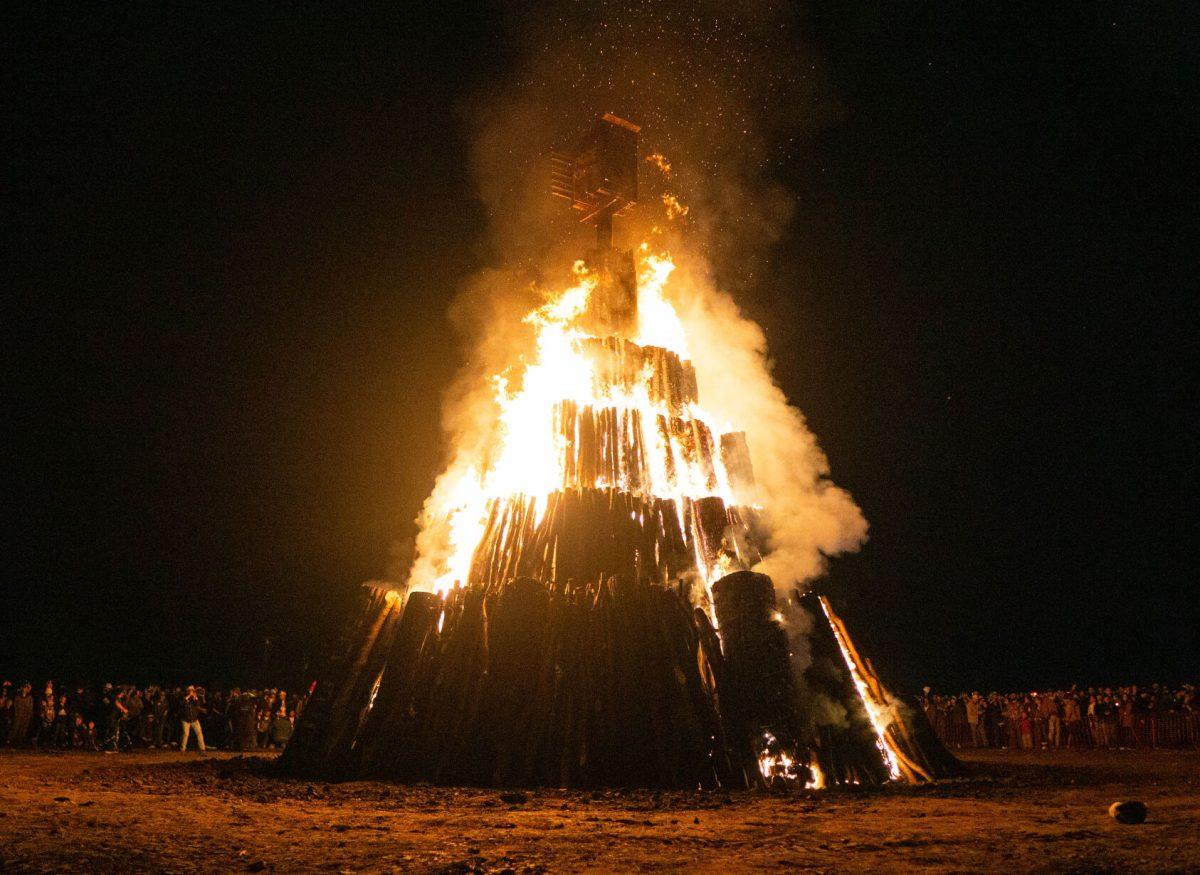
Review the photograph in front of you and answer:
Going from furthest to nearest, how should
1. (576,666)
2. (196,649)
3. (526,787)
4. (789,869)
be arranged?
1. (196,649)
2. (576,666)
3. (526,787)
4. (789,869)

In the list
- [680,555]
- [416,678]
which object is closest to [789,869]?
[416,678]

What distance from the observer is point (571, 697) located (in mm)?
15898

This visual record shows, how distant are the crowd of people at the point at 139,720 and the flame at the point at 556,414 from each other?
32.9 feet

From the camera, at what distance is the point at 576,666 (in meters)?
16.3

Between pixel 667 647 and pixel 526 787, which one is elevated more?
pixel 667 647

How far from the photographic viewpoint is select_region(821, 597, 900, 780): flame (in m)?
16.7

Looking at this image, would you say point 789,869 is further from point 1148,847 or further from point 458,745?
point 458,745

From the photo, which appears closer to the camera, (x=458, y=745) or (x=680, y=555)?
(x=458, y=745)

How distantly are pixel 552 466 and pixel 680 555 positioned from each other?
4945 millimetres

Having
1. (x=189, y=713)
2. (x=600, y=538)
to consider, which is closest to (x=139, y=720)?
(x=189, y=713)

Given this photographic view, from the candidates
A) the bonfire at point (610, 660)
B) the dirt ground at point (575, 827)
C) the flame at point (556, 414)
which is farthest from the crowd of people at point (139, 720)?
the dirt ground at point (575, 827)

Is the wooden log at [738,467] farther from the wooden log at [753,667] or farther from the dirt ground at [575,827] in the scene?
the dirt ground at [575,827]

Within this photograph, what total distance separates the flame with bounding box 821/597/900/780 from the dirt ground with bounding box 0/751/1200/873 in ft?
5.15

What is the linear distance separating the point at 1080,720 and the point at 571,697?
78.9 ft
